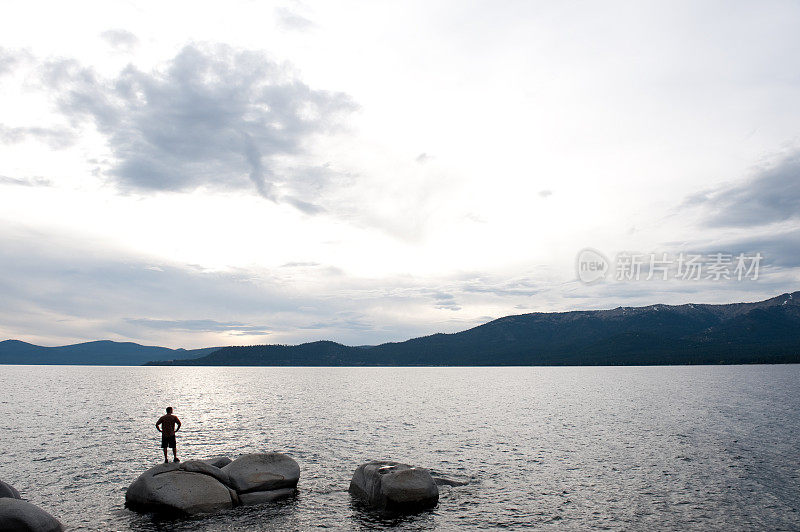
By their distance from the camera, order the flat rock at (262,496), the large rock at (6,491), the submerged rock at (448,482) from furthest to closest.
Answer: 1. the submerged rock at (448,482)
2. the flat rock at (262,496)
3. the large rock at (6,491)

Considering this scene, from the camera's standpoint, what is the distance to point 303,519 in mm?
24391

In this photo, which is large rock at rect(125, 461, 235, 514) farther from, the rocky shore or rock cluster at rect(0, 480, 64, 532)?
rock cluster at rect(0, 480, 64, 532)

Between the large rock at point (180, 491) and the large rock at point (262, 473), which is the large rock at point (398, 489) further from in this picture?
the large rock at point (180, 491)

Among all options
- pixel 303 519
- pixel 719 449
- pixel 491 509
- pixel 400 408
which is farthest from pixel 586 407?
pixel 303 519

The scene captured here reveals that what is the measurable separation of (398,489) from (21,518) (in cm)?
1684

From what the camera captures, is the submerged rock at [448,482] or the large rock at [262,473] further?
the submerged rock at [448,482]

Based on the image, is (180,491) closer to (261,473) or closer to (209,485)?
(209,485)

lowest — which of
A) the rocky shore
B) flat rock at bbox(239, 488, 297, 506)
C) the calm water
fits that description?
the calm water

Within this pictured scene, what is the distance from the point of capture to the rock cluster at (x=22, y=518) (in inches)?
786

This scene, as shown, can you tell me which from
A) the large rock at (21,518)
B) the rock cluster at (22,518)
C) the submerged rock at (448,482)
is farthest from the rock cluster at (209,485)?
the submerged rock at (448,482)

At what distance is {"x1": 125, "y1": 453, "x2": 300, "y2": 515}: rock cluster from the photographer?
2483 cm

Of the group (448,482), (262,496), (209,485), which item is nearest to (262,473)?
(262,496)

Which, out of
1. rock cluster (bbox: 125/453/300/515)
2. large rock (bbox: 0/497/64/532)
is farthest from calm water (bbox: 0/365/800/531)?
large rock (bbox: 0/497/64/532)

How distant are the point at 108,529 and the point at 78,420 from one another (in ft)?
174
